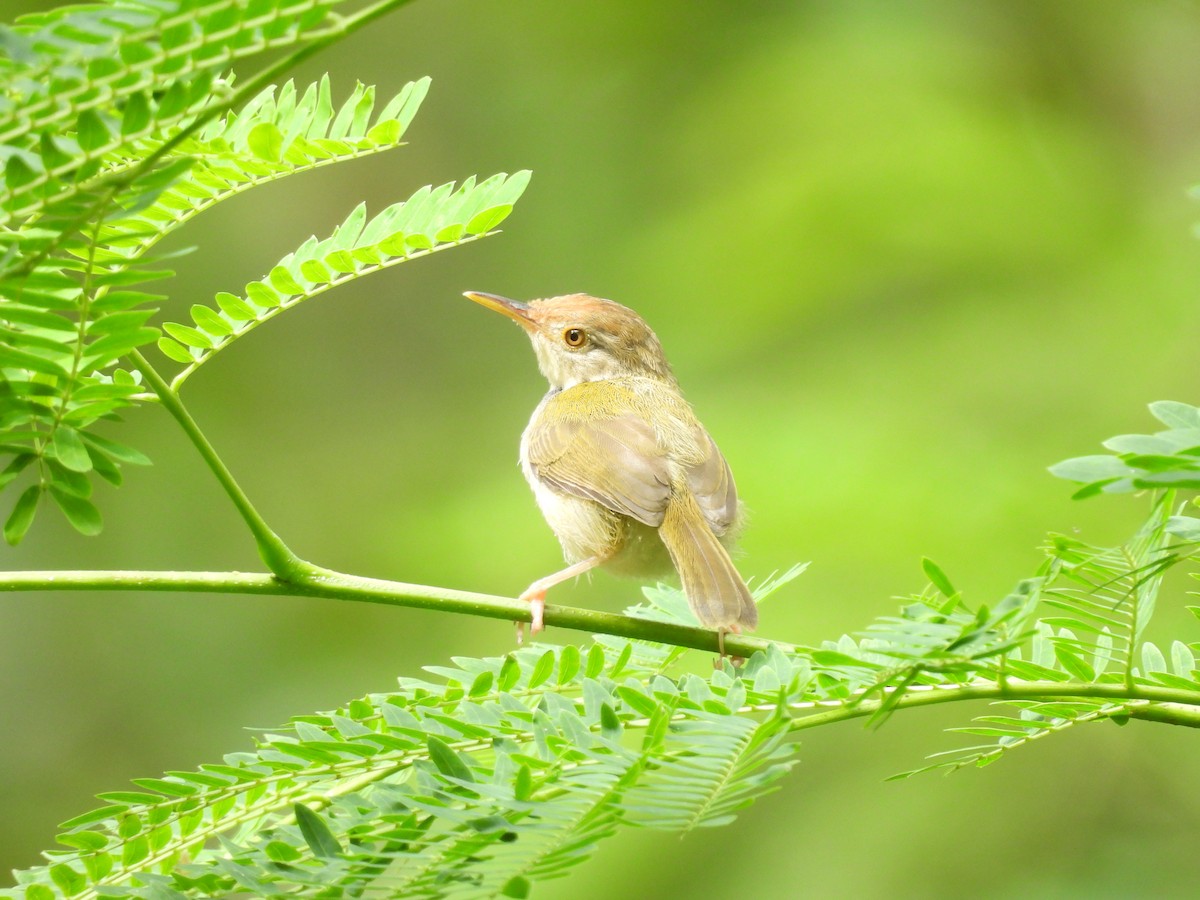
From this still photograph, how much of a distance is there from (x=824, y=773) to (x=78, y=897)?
16.1 ft

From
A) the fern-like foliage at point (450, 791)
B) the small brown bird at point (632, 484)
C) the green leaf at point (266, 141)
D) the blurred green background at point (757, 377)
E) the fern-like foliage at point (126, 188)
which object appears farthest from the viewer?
the blurred green background at point (757, 377)

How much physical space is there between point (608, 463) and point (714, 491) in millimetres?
324

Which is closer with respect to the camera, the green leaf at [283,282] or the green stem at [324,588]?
the green stem at [324,588]

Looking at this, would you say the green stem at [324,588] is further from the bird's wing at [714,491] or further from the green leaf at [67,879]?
the bird's wing at [714,491]

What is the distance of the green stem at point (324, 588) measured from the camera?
178 cm

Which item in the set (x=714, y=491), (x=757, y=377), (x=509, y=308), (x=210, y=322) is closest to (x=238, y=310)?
(x=210, y=322)

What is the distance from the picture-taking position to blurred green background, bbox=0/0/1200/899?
19.0ft

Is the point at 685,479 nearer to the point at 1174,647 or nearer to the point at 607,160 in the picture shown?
the point at 1174,647

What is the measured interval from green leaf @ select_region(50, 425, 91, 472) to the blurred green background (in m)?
4.33

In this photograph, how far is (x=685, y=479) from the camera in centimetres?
359

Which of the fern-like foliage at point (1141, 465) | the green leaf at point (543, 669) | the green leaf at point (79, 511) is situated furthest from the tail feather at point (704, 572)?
the fern-like foliage at point (1141, 465)

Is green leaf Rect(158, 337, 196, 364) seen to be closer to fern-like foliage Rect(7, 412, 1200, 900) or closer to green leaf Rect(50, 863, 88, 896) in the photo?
fern-like foliage Rect(7, 412, 1200, 900)

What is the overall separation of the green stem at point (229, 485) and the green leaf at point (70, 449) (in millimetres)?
128

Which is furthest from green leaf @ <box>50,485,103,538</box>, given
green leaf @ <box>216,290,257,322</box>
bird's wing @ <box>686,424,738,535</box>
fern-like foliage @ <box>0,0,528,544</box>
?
bird's wing @ <box>686,424,738,535</box>
